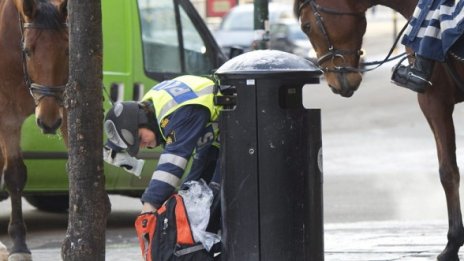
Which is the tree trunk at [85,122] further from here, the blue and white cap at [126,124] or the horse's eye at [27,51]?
the horse's eye at [27,51]

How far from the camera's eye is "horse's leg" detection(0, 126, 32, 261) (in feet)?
30.0

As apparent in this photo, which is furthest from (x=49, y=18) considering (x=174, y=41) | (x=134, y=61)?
(x=174, y=41)

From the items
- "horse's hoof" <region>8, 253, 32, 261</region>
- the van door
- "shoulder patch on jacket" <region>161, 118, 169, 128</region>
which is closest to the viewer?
"shoulder patch on jacket" <region>161, 118, 169, 128</region>

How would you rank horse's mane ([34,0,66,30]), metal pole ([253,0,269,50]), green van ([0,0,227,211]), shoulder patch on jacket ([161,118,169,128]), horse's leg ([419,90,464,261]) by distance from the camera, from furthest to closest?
1. metal pole ([253,0,269,50])
2. green van ([0,0,227,211])
3. horse's mane ([34,0,66,30])
4. horse's leg ([419,90,464,261])
5. shoulder patch on jacket ([161,118,169,128])

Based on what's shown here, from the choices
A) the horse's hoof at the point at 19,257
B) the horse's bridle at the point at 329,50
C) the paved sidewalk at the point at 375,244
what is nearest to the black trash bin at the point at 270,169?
the horse's bridle at the point at 329,50

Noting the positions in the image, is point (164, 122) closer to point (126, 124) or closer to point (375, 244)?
point (126, 124)

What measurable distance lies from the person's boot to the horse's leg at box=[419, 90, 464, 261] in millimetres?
183

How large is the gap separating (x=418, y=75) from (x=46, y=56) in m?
2.49

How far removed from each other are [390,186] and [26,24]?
6300 mm

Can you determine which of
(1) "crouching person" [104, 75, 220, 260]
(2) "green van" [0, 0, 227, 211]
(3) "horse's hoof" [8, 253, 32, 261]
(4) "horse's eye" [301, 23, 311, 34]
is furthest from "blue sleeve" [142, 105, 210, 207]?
(2) "green van" [0, 0, 227, 211]

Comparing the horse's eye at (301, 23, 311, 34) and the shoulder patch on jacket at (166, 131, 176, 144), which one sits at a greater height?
the horse's eye at (301, 23, 311, 34)

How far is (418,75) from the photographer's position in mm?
8125

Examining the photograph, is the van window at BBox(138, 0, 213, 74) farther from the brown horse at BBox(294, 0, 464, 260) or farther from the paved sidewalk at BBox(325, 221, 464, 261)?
the brown horse at BBox(294, 0, 464, 260)

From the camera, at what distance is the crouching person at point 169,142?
22.0ft
